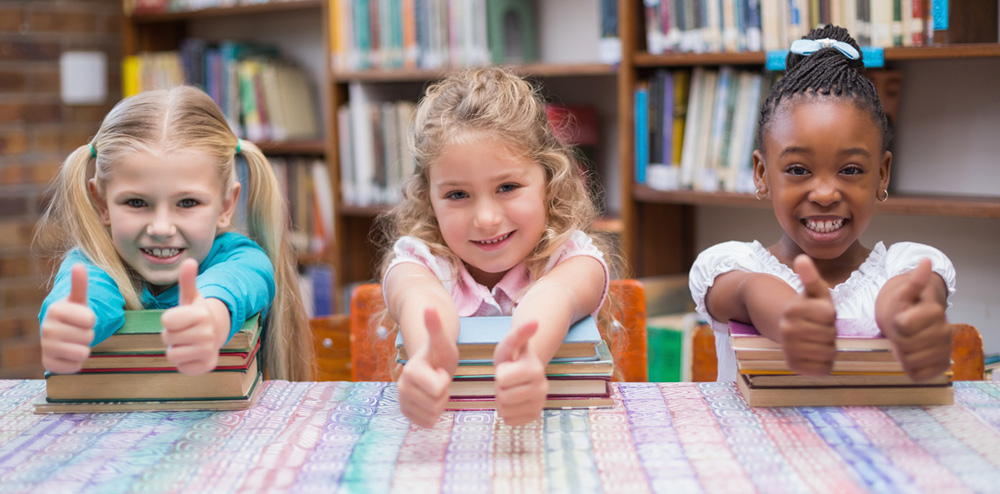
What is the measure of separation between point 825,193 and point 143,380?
2.84ft

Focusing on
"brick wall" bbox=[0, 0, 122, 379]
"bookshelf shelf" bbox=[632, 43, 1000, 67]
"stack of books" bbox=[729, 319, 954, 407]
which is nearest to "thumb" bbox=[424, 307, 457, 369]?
"stack of books" bbox=[729, 319, 954, 407]

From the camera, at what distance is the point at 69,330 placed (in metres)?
0.93

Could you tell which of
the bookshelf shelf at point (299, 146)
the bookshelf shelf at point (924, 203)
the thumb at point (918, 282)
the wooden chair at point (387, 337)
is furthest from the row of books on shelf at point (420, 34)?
the thumb at point (918, 282)

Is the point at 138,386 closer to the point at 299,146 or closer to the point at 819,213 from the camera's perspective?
the point at 819,213

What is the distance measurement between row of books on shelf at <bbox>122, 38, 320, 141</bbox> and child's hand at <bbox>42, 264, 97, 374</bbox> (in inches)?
84.1

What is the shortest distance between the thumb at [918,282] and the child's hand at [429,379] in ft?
1.55

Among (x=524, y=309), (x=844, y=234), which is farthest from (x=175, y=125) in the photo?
(x=844, y=234)

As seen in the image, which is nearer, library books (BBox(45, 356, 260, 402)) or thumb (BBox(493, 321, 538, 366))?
thumb (BBox(493, 321, 538, 366))

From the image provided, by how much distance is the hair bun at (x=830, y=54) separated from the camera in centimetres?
116

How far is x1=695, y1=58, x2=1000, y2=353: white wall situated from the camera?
197 cm

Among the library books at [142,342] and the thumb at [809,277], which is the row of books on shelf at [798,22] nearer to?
the thumb at [809,277]

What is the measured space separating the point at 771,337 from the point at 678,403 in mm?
133

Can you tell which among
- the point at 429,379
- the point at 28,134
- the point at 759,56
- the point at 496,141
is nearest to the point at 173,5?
the point at 28,134

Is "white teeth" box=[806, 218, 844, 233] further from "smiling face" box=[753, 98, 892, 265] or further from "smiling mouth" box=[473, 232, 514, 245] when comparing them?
"smiling mouth" box=[473, 232, 514, 245]
